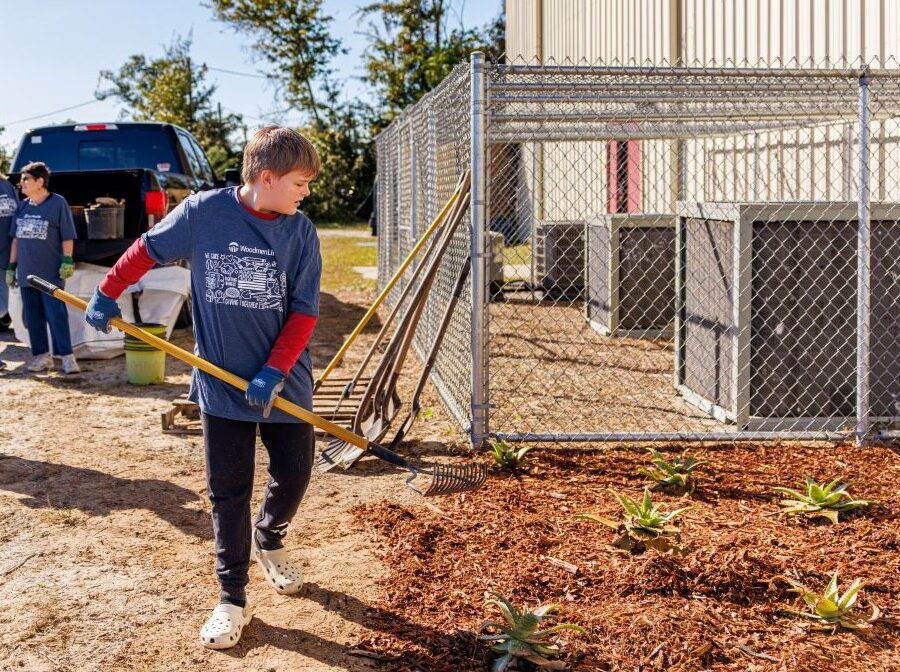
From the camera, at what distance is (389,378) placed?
20.2ft

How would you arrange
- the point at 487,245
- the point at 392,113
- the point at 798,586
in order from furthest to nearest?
the point at 392,113 → the point at 487,245 → the point at 798,586

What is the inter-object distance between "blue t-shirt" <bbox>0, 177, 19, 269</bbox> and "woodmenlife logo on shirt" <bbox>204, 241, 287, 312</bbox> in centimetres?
630

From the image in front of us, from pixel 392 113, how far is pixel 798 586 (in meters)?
32.6

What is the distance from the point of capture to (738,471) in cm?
552

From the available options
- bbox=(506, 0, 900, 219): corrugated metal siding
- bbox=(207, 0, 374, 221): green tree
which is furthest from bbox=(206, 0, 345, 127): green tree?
bbox=(506, 0, 900, 219): corrugated metal siding

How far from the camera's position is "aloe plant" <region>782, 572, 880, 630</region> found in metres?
3.51

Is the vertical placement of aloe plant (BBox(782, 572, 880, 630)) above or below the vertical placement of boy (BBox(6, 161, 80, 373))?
below

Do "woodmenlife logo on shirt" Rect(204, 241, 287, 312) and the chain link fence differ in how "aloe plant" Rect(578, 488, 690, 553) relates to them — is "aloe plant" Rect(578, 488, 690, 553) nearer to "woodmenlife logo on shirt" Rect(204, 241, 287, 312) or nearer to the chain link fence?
the chain link fence

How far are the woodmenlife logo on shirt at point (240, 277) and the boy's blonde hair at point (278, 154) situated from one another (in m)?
0.25

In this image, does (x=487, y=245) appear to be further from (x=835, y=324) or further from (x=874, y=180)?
(x=874, y=180)

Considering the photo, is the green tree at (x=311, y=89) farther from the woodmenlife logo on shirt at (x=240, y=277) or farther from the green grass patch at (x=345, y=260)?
the woodmenlife logo on shirt at (x=240, y=277)

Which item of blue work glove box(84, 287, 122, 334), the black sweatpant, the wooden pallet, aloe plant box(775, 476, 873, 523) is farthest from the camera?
the wooden pallet

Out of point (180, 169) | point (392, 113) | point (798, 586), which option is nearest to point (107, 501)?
point (798, 586)

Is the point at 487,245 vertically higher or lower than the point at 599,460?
higher
